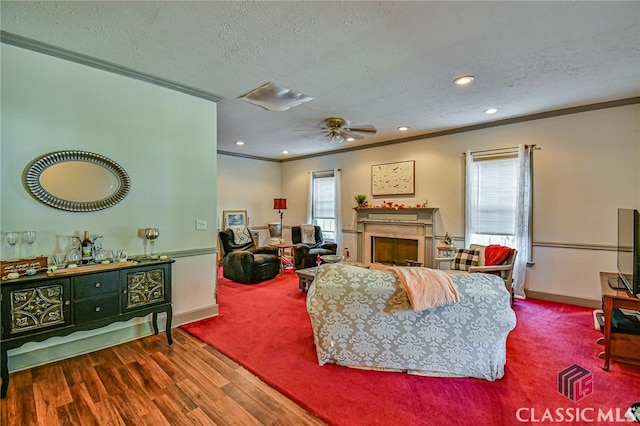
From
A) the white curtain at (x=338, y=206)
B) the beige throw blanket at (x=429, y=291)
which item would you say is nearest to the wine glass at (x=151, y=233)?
the beige throw blanket at (x=429, y=291)

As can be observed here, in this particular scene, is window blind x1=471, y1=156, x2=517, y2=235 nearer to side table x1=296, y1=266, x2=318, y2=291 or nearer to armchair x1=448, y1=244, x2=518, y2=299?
armchair x1=448, y1=244, x2=518, y2=299

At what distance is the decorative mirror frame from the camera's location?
2.48 meters

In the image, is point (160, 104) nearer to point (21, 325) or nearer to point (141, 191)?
point (141, 191)

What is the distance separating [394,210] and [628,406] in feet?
13.6

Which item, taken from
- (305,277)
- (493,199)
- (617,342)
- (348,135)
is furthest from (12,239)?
(493,199)

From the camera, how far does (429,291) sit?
2.11 metres

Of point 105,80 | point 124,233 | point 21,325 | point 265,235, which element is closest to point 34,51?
point 105,80

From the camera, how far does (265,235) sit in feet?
26.2

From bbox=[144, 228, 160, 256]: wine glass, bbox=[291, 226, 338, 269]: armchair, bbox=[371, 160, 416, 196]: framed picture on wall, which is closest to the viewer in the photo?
bbox=[144, 228, 160, 256]: wine glass

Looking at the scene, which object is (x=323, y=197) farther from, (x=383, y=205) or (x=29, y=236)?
(x=29, y=236)

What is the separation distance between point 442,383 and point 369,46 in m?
2.78

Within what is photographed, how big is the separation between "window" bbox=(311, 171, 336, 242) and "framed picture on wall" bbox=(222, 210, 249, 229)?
5.66ft

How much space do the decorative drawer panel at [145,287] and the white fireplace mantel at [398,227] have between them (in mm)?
3668

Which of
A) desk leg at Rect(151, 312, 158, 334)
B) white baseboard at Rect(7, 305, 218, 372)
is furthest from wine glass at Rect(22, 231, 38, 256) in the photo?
desk leg at Rect(151, 312, 158, 334)
